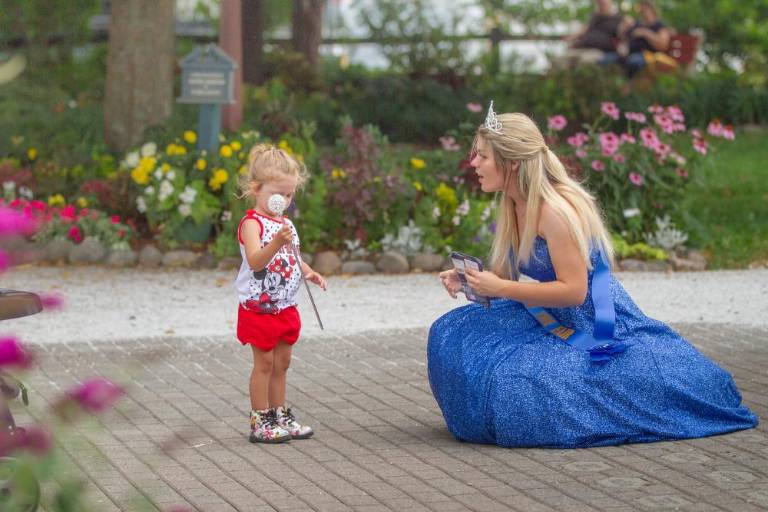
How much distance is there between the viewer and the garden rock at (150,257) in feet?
33.4

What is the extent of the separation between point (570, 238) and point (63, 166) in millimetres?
7328

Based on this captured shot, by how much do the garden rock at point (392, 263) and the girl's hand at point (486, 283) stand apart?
4.80m

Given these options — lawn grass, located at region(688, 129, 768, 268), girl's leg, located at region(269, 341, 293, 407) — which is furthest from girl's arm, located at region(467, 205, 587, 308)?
lawn grass, located at region(688, 129, 768, 268)

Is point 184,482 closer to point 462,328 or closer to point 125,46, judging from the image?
point 462,328

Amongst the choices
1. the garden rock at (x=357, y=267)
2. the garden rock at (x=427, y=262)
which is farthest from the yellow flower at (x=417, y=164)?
the garden rock at (x=357, y=267)

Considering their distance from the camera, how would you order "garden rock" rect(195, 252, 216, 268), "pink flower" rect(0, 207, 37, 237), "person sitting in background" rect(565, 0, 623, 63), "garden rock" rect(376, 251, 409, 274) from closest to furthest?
"pink flower" rect(0, 207, 37, 237)
"garden rock" rect(376, 251, 409, 274)
"garden rock" rect(195, 252, 216, 268)
"person sitting in background" rect(565, 0, 623, 63)

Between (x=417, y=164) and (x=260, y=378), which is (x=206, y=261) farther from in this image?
(x=260, y=378)

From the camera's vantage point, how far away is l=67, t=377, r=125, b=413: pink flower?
187cm

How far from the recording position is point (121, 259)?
1019cm

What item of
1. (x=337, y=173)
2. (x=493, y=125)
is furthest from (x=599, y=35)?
(x=493, y=125)

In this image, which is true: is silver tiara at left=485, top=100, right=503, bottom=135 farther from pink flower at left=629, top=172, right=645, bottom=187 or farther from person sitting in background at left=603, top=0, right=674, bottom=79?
person sitting in background at left=603, top=0, right=674, bottom=79

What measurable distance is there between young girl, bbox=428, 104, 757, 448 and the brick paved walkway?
96mm

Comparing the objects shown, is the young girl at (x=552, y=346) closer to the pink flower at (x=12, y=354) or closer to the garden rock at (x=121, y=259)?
the pink flower at (x=12, y=354)

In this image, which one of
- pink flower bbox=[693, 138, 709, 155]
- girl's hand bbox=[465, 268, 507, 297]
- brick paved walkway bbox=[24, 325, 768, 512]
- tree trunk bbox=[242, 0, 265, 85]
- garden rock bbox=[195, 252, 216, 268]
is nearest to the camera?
brick paved walkway bbox=[24, 325, 768, 512]
